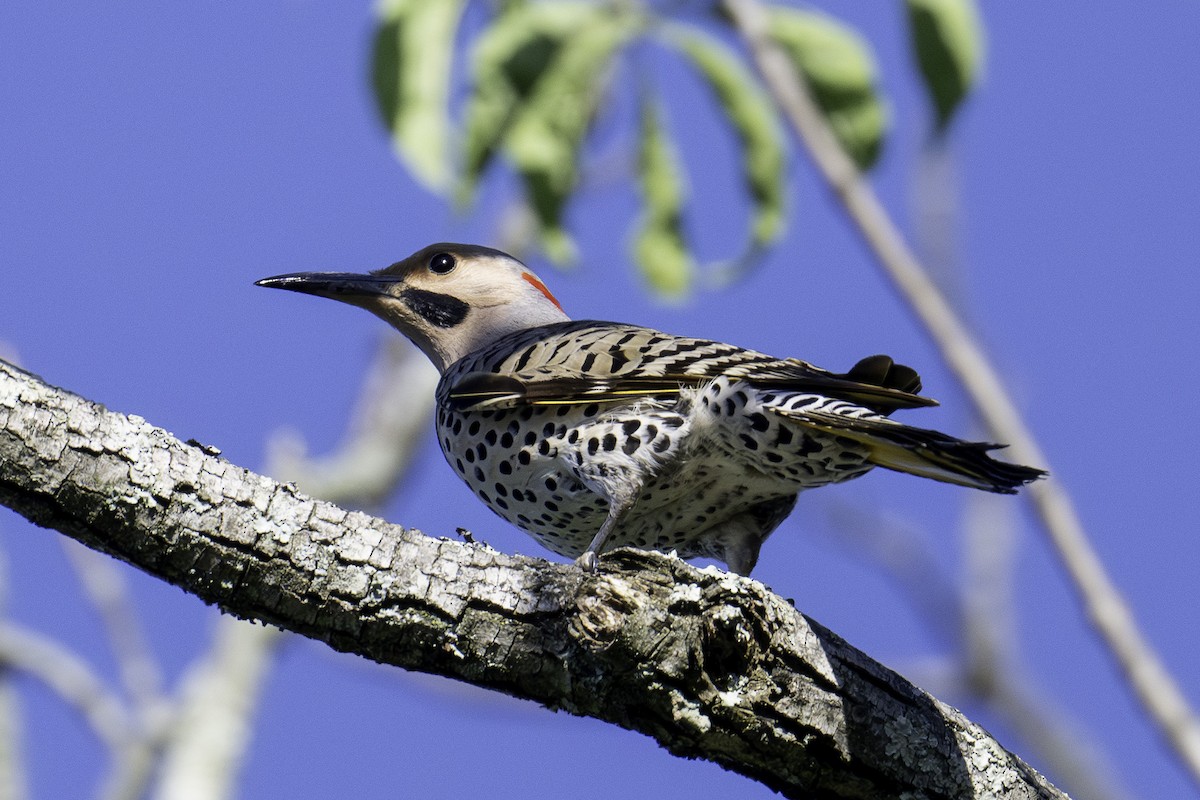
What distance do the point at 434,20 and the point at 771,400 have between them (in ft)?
A: 7.95

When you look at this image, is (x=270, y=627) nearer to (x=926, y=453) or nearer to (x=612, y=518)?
(x=612, y=518)

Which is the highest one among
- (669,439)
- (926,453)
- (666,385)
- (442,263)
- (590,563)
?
(442,263)

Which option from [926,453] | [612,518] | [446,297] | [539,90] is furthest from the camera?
[446,297]

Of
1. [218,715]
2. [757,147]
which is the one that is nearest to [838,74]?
[757,147]

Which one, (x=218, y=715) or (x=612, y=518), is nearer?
(x=612, y=518)

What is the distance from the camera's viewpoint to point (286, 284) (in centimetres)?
606

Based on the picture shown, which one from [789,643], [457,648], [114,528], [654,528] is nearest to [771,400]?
[654,528]

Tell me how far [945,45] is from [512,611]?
3184mm

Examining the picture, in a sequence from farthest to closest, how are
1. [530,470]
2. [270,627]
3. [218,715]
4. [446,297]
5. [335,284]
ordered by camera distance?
[218,715]
[270,627]
[446,297]
[335,284]
[530,470]

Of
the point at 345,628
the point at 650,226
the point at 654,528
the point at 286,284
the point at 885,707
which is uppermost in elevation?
the point at 650,226

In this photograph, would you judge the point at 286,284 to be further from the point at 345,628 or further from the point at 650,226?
the point at 345,628

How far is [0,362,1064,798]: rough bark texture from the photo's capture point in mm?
3311

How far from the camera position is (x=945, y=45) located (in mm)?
5609

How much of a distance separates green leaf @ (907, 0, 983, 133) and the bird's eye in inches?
90.4
